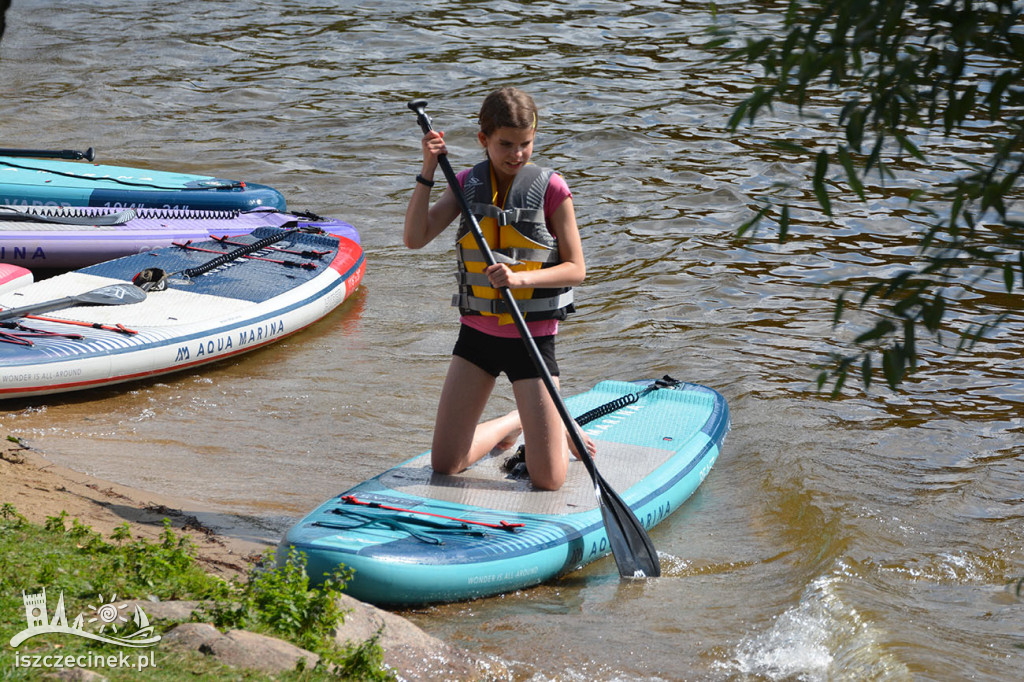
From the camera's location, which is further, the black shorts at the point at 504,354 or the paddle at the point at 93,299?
the paddle at the point at 93,299

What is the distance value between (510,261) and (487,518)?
3.31 feet

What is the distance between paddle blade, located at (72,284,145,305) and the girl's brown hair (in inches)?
135

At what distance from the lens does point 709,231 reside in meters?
9.32

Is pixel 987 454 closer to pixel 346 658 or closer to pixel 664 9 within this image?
pixel 346 658

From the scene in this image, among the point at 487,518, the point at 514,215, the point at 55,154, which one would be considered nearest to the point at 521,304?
the point at 514,215

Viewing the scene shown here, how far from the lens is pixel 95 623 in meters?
2.86

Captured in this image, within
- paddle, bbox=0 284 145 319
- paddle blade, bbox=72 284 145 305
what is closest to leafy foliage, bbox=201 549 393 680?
paddle, bbox=0 284 145 319

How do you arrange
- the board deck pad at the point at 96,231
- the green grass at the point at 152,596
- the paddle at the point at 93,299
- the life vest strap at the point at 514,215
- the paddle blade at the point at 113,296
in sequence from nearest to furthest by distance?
the green grass at the point at 152,596 < the life vest strap at the point at 514,215 < the paddle at the point at 93,299 < the paddle blade at the point at 113,296 < the board deck pad at the point at 96,231

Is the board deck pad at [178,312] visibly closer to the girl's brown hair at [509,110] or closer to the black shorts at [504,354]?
the black shorts at [504,354]

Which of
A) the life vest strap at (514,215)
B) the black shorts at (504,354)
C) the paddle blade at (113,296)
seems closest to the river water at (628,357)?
the paddle blade at (113,296)

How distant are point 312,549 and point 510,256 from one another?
4.35 ft

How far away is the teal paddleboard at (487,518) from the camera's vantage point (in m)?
3.83

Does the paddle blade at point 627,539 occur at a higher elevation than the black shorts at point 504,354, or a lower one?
lower

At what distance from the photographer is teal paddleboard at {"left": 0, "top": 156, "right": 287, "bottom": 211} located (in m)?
8.53
